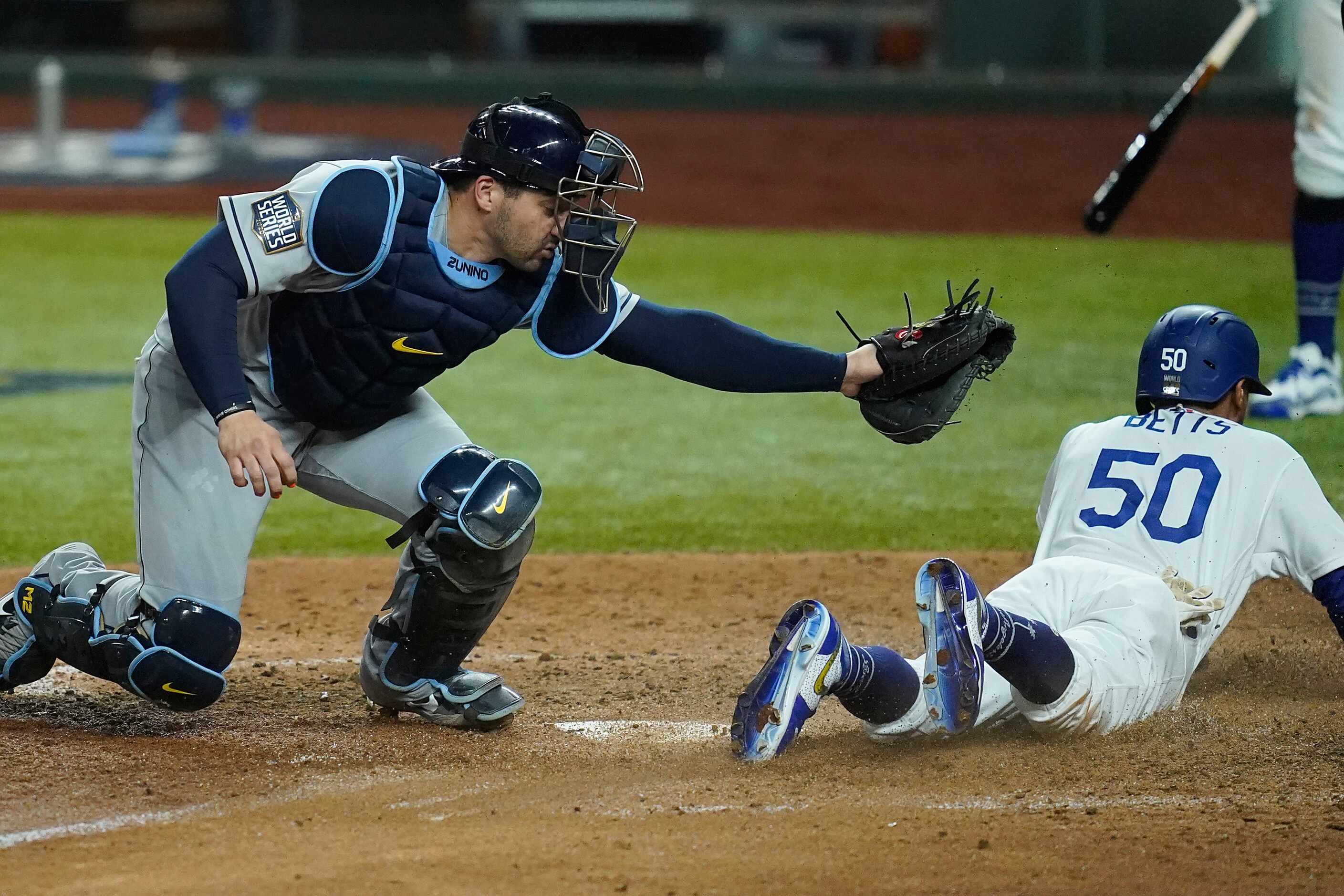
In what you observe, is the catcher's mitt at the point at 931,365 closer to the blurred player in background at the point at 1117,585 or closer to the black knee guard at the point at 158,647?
the blurred player in background at the point at 1117,585

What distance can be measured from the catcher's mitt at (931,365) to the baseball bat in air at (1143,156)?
332 cm

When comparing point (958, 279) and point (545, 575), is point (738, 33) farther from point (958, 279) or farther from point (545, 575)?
point (545, 575)

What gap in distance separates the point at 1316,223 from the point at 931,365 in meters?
4.02

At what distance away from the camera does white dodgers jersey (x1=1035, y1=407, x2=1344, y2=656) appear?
11.2 ft

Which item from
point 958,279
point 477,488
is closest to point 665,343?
point 477,488

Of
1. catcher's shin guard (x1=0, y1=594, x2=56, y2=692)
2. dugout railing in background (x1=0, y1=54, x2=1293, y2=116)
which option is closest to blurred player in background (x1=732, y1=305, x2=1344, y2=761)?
catcher's shin guard (x1=0, y1=594, x2=56, y2=692)

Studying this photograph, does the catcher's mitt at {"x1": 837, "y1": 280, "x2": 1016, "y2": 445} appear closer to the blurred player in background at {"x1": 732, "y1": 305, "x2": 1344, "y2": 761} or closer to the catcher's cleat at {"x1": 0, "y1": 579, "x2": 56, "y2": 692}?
the blurred player in background at {"x1": 732, "y1": 305, "x2": 1344, "y2": 761}

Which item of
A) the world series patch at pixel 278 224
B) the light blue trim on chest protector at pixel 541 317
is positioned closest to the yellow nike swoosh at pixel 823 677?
the light blue trim on chest protector at pixel 541 317

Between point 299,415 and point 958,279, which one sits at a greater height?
point 299,415

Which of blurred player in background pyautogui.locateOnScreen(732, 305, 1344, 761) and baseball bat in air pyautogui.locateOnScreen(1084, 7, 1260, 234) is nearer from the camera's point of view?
blurred player in background pyautogui.locateOnScreen(732, 305, 1344, 761)

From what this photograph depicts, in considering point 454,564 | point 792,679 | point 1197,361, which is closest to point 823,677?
point 792,679

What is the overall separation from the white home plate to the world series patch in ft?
4.06

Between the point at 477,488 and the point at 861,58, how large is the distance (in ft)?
57.1

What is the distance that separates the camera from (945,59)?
58.5 ft
